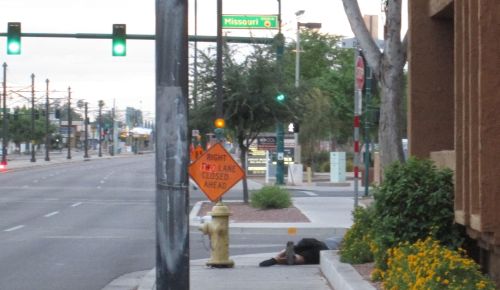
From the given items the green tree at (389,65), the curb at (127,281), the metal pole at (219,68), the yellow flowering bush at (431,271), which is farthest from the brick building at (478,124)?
the metal pole at (219,68)

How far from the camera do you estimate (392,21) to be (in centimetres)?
1472

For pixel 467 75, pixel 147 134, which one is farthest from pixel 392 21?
pixel 147 134

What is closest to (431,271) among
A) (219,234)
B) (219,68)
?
(219,234)

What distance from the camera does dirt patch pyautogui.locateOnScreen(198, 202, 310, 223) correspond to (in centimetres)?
2754

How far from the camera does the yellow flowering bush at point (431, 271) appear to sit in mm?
8477

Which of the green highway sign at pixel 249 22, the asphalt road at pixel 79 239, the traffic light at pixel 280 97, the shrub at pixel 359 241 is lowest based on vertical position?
the asphalt road at pixel 79 239

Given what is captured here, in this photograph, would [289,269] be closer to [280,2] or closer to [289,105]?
[289,105]

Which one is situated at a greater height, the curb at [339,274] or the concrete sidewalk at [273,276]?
the curb at [339,274]

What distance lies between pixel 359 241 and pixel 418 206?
3.01m

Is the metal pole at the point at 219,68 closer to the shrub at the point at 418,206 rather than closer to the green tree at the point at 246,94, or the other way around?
the green tree at the point at 246,94

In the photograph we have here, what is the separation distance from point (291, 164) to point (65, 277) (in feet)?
115

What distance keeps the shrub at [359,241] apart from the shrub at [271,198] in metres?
15.9

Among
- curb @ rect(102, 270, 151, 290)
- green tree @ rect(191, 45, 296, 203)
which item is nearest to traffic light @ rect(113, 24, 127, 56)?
green tree @ rect(191, 45, 296, 203)

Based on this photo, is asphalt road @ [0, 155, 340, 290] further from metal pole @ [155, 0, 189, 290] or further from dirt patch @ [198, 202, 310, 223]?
metal pole @ [155, 0, 189, 290]
